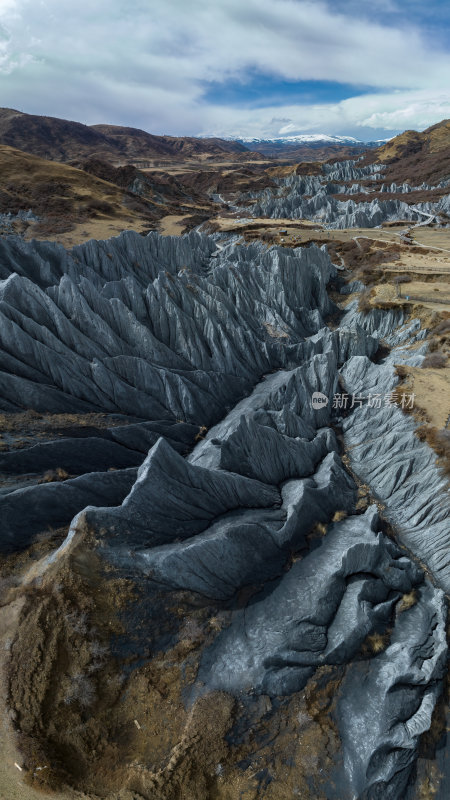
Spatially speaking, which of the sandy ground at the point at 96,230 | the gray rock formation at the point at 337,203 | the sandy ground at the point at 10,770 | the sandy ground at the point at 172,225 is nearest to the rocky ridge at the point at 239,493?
the sandy ground at the point at 10,770

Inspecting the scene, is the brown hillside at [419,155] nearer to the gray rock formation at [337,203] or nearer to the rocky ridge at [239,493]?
the gray rock formation at [337,203]

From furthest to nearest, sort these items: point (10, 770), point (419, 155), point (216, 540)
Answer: point (419, 155), point (216, 540), point (10, 770)

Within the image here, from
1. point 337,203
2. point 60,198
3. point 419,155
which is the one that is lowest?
point 60,198

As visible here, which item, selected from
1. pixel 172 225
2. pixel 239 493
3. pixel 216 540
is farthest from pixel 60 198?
pixel 216 540

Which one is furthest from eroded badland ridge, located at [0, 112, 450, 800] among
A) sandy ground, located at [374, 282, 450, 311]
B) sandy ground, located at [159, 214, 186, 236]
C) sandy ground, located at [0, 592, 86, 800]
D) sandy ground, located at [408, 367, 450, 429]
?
sandy ground, located at [159, 214, 186, 236]

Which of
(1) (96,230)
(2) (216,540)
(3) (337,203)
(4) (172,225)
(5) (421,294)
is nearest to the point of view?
(2) (216,540)

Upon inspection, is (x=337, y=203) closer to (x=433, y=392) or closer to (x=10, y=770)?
(x=433, y=392)

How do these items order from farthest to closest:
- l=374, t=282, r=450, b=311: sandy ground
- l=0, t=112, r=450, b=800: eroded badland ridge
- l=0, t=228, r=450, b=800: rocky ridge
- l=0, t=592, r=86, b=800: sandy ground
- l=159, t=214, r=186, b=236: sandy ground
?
l=159, t=214, r=186, b=236: sandy ground, l=374, t=282, r=450, b=311: sandy ground, l=0, t=228, r=450, b=800: rocky ridge, l=0, t=112, r=450, b=800: eroded badland ridge, l=0, t=592, r=86, b=800: sandy ground

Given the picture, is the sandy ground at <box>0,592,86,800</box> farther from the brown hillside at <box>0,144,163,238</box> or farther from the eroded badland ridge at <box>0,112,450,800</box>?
the brown hillside at <box>0,144,163,238</box>

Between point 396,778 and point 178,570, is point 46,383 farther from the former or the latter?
point 396,778
